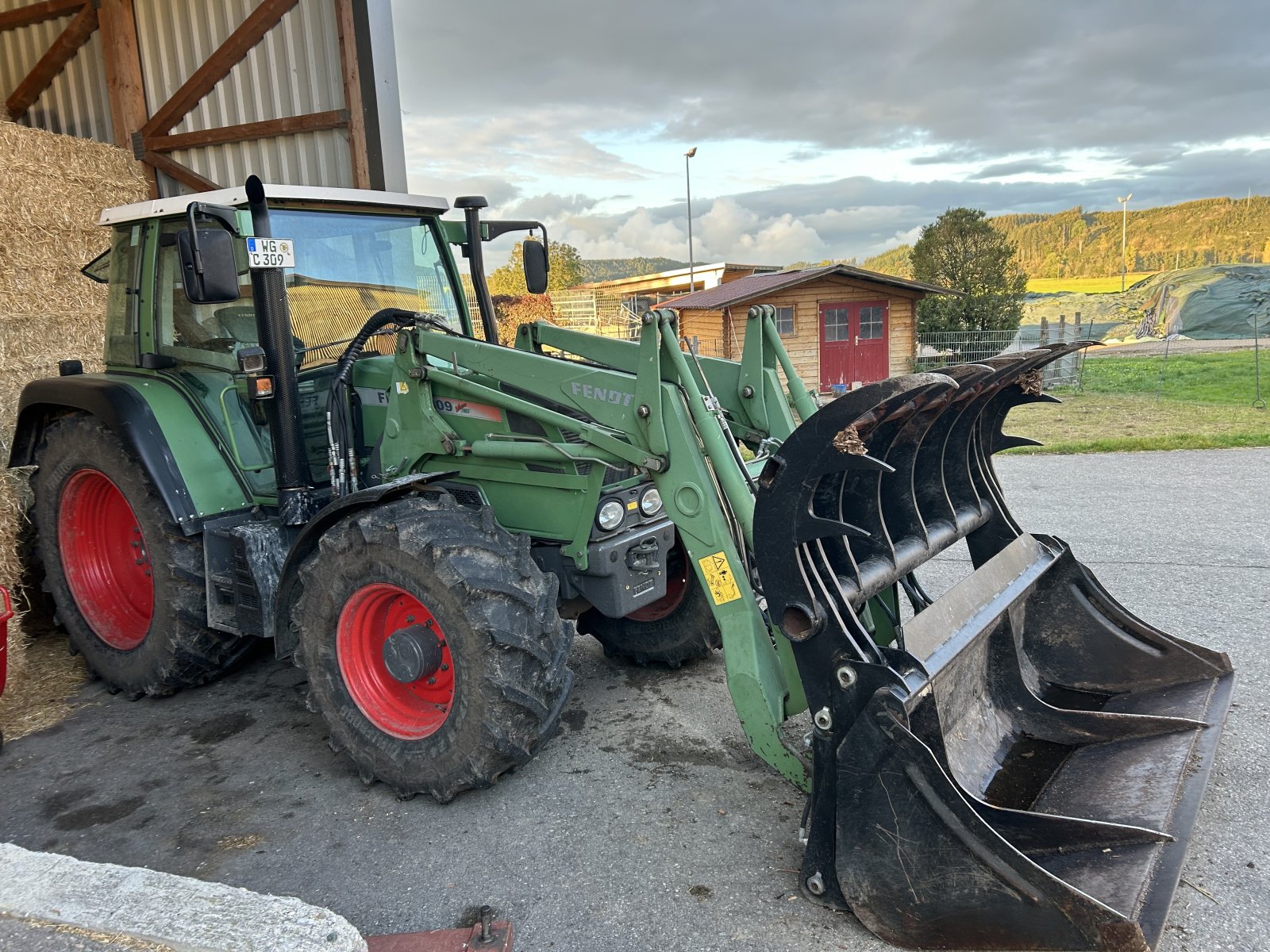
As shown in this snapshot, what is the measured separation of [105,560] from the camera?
478cm

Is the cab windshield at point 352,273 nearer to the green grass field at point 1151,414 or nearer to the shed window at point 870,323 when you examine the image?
the green grass field at point 1151,414

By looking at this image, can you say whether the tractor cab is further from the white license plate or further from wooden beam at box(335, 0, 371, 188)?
wooden beam at box(335, 0, 371, 188)

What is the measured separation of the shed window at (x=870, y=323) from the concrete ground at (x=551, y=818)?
50.6 feet

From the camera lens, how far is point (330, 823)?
A: 10.7 feet

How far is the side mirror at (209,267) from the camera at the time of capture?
3232 millimetres

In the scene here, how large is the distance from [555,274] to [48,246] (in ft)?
110

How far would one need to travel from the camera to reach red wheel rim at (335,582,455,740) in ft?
11.2

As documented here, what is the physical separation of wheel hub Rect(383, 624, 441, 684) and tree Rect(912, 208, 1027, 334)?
67.2 ft

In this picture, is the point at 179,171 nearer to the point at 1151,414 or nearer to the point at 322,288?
the point at 322,288

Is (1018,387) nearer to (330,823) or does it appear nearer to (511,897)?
(511,897)

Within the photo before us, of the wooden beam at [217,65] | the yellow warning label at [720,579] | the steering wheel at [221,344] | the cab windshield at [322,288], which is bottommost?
the yellow warning label at [720,579]

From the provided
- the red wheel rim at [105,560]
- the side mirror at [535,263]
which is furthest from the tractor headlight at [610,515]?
the red wheel rim at [105,560]

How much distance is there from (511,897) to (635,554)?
1364 millimetres

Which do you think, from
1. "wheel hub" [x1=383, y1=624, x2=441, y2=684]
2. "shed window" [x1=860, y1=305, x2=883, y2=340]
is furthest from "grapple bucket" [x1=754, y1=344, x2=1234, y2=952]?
"shed window" [x1=860, y1=305, x2=883, y2=340]
